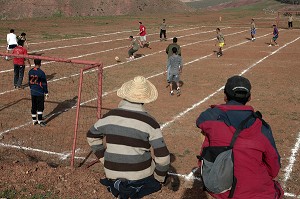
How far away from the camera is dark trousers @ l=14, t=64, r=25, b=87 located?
14.7 m

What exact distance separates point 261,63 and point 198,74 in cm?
503

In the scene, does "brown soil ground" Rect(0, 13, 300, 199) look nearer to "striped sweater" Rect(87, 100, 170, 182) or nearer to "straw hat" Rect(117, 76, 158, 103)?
"striped sweater" Rect(87, 100, 170, 182)

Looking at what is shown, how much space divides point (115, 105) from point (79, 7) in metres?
70.8

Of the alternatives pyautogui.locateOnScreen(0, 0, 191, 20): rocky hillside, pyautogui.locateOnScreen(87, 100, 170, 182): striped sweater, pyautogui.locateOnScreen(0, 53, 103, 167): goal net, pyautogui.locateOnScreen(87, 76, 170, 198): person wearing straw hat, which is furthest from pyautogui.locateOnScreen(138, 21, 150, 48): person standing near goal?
pyautogui.locateOnScreen(0, 0, 191, 20): rocky hillside

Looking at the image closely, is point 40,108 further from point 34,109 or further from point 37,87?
point 37,87

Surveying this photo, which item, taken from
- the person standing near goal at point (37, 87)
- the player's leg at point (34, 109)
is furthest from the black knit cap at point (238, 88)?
the player's leg at point (34, 109)

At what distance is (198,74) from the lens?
59.3 ft

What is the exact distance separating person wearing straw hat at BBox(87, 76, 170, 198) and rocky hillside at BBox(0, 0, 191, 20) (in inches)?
2677

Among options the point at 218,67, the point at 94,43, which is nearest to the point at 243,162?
the point at 218,67

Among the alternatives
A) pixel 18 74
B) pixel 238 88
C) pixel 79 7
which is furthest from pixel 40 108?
pixel 79 7

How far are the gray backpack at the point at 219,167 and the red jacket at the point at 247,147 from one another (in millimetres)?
38

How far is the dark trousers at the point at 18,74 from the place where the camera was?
1468 centimetres

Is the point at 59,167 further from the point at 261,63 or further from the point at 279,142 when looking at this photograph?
the point at 261,63

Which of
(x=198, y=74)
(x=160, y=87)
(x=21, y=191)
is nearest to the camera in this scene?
(x=21, y=191)
